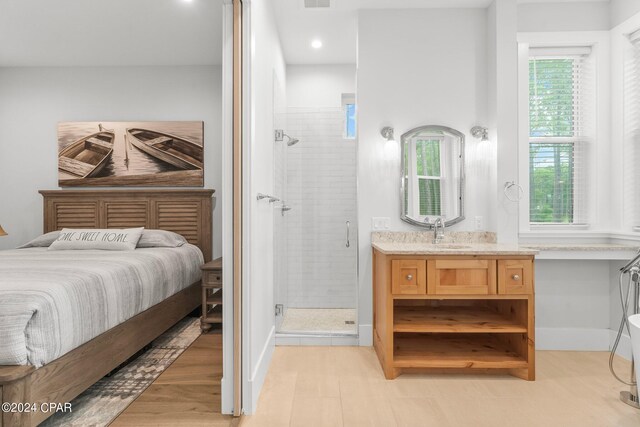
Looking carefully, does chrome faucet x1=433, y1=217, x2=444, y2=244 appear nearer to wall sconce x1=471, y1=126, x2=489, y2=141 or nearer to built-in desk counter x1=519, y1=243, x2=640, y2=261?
built-in desk counter x1=519, y1=243, x2=640, y2=261

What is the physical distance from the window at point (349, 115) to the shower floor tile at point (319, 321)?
1764mm

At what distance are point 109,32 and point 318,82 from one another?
1974 mm

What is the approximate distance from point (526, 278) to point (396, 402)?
1117 millimetres

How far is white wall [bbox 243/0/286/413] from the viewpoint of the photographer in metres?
2.13

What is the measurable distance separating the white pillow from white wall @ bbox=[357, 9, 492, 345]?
2133 millimetres

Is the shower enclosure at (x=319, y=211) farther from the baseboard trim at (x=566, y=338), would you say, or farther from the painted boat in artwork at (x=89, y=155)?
the painted boat in artwork at (x=89, y=155)

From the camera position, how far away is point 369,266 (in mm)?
3207

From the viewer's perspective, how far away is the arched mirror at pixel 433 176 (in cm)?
320

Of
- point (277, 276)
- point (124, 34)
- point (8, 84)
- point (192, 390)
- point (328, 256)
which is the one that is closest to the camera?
point (192, 390)

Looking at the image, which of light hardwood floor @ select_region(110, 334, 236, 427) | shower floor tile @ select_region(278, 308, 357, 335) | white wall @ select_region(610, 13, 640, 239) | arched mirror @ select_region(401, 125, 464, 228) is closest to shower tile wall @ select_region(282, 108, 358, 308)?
shower floor tile @ select_region(278, 308, 357, 335)

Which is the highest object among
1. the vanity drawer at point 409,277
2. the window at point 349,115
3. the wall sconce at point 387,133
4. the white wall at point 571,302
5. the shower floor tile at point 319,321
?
the window at point 349,115

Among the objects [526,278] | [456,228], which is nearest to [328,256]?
[456,228]

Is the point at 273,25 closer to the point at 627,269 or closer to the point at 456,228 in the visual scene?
the point at 456,228

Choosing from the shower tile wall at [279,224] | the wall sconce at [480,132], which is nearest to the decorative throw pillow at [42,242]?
the shower tile wall at [279,224]
